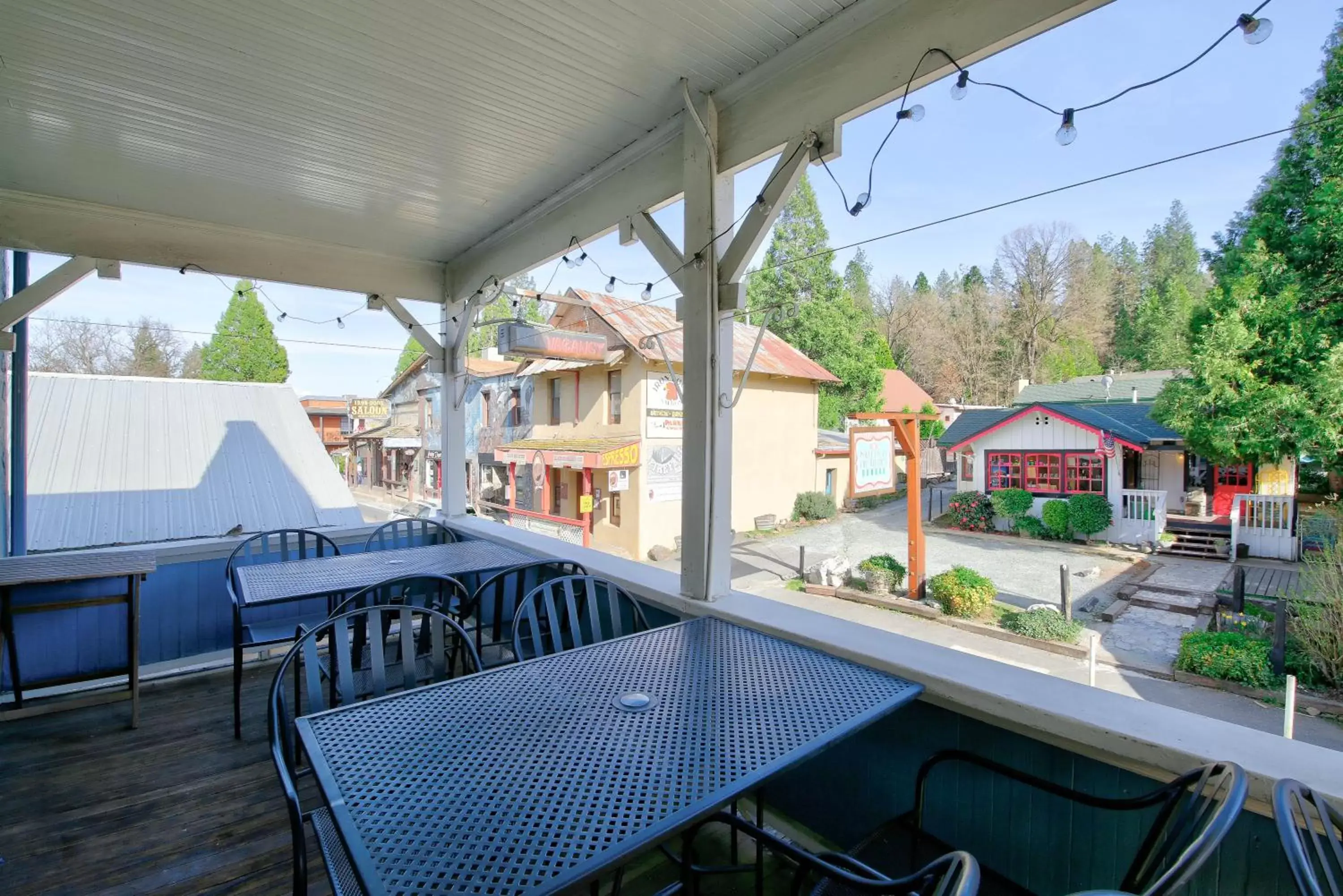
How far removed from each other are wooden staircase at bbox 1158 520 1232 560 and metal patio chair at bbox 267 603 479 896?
10.8 m

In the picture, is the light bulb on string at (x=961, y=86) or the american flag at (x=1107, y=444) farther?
the american flag at (x=1107, y=444)

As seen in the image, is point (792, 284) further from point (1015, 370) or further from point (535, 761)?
point (535, 761)

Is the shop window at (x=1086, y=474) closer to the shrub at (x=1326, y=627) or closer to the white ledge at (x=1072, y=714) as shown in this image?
the shrub at (x=1326, y=627)

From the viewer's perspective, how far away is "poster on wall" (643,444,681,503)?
1114 centimetres

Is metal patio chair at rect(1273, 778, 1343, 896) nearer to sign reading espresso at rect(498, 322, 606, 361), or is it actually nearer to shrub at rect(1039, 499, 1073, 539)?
sign reading espresso at rect(498, 322, 606, 361)

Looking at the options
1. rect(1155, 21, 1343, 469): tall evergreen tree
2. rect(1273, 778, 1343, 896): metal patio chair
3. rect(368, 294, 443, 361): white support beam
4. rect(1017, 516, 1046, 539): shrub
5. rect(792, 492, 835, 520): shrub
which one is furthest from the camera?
rect(792, 492, 835, 520): shrub

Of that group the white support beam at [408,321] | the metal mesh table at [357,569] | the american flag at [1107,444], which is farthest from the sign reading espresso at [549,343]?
the american flag at [1107,444]

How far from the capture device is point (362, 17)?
1764mm

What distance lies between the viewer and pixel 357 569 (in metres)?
2.65

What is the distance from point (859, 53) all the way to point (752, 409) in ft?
34.5

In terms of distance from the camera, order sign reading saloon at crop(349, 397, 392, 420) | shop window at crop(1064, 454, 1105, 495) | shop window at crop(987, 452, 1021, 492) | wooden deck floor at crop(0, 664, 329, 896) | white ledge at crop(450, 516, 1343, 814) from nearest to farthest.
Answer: white ledge at crop(450, 516, 1343, 814)
wooden deck floor at crop(0, 664, 329, 896)
shop window at crop(1064, 454, 1105, 495)
shop window at crop(987, 452, 1021, 492)
sign reading saloon at crop(349, 397, 392, 420)

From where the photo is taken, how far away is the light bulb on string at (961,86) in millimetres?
1553

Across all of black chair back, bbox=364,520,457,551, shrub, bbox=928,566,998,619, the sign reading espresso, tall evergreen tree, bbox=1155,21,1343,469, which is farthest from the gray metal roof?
black chair back, bbox=364,520,457,551

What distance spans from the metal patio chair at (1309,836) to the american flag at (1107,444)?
11.2m
